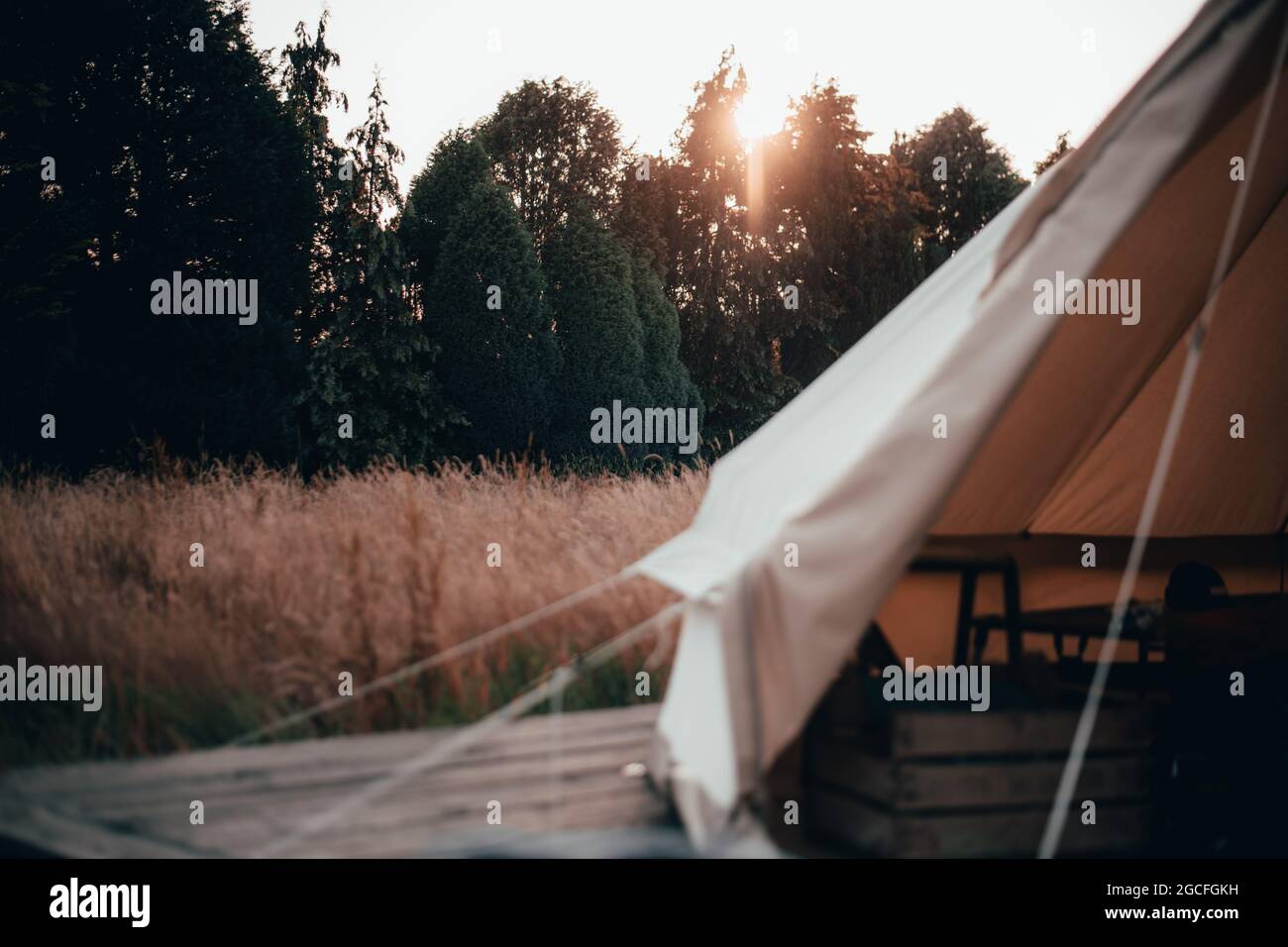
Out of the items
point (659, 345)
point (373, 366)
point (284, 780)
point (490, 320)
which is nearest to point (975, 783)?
point (284, 780)

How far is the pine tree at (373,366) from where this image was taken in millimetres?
14984

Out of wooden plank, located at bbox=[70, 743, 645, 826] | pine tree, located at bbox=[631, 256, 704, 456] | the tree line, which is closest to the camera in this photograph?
wooden plank, located at bbox=[70, 743, 645, 826]

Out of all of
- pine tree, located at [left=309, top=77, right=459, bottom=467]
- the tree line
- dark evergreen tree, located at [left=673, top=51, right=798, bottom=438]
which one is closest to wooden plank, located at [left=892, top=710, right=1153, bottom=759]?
the tree line

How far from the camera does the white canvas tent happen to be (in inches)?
97.6

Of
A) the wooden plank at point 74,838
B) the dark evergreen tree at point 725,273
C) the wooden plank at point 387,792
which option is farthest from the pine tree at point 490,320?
the wooden plank at point 74,838

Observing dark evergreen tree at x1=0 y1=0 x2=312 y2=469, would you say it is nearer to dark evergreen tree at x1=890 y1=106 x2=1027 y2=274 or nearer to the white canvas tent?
the white canvas tent

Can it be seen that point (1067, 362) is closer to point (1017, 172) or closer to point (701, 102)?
point (701, 102)

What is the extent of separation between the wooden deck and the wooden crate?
566 millimetres

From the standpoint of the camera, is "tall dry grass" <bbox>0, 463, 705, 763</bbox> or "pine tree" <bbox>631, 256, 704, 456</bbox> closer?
"tall dry grass" <bbox>0, 463, 705, 763</bbox>

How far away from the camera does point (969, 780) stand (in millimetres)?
2744

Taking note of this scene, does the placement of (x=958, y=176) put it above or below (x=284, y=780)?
above

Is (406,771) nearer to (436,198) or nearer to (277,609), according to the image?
(277,609)

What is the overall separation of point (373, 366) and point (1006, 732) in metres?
13.2

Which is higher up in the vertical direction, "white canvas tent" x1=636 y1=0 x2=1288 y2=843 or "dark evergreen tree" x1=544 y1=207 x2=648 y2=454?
"dark evergreen tree" x1=544 y1=207 x2=648 y2=454
